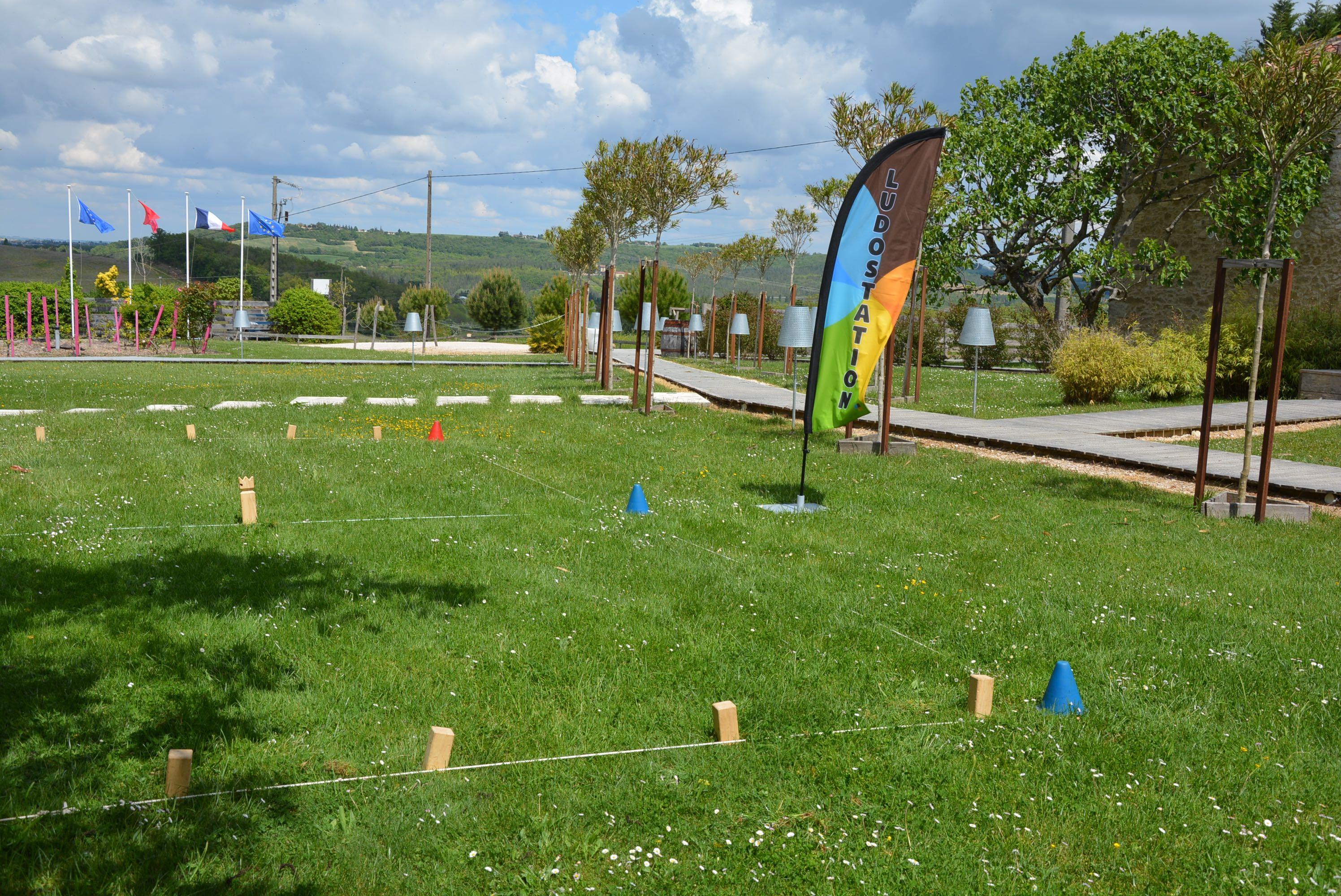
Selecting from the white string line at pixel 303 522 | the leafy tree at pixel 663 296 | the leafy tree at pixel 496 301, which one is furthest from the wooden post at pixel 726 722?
the leafy tree at pixel 496 301

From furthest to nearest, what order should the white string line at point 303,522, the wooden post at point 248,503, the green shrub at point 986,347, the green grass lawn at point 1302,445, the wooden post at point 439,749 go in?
the green shrub at point 986,347 < the green grass lawn at point 1302,445 < the wooden post at point 248,503 < the white string line at point 303,522 < the wooden post at point 439,749

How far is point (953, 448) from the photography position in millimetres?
12555

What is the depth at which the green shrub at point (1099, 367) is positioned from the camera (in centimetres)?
1797

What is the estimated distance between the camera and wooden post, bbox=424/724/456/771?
3.66 meters

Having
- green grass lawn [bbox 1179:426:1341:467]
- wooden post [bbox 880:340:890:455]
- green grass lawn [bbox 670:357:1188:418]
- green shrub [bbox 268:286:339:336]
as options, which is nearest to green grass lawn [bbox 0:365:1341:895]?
wooden post [bbox 880:340:890:455]

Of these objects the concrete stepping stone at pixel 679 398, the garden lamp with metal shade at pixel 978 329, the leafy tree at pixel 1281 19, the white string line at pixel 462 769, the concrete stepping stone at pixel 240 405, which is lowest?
the white string line at pixel 462 769

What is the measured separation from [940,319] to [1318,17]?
80.1ft

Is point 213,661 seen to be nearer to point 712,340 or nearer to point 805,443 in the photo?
point 805,443

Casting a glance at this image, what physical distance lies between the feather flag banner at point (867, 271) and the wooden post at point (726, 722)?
455cm

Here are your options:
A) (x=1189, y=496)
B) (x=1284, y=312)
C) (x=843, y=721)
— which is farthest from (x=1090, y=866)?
(x=1189, y=496)

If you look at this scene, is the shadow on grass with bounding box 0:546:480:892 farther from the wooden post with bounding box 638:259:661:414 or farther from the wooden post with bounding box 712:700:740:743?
the wooden post with bounding box 638:259:661:414

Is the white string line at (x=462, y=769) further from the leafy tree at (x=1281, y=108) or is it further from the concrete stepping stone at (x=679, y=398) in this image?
the concrete stepping stone at (x=679, y=398)

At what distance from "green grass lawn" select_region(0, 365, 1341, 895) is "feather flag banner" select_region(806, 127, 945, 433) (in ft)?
3.63

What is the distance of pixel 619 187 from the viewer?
86.1 feet
